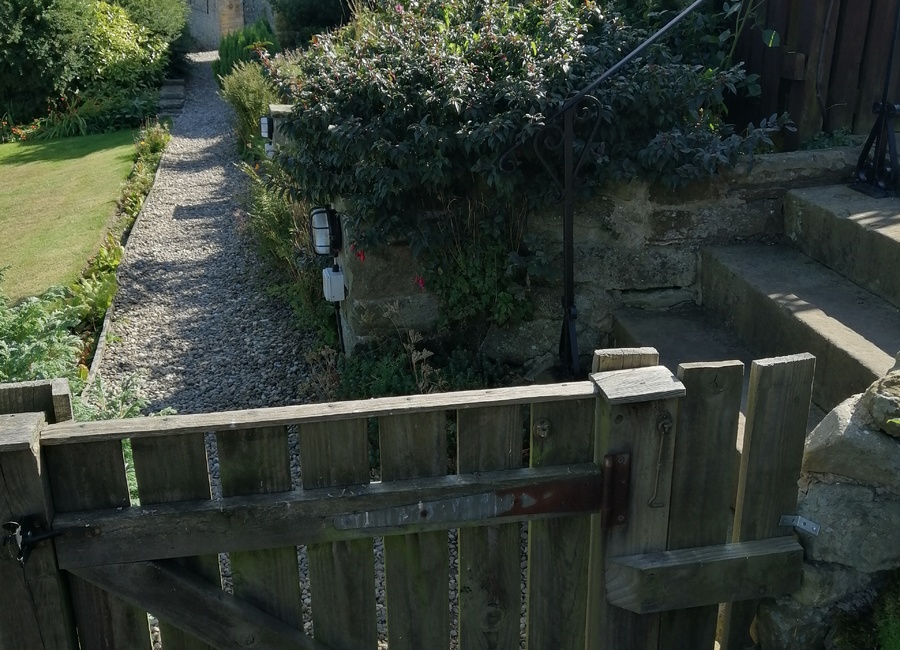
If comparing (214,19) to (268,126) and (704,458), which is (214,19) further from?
(704,458)

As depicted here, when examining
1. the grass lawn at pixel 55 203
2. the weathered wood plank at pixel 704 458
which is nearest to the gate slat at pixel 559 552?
the weathered wood plank at pixel 704 458

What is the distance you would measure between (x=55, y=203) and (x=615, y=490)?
363 inches

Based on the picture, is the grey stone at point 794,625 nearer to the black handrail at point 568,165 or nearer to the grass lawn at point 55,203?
the black handrail at point 568,165

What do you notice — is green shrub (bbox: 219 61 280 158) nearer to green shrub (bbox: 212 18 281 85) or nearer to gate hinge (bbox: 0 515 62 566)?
green shrub (bbox: 212 18 281 85)

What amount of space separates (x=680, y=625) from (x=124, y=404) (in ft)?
10.8

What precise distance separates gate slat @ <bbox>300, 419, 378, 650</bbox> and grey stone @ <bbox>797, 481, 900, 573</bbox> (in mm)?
1189

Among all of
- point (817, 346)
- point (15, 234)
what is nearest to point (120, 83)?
point (15, 234)

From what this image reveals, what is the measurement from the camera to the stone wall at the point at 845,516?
2225 mm

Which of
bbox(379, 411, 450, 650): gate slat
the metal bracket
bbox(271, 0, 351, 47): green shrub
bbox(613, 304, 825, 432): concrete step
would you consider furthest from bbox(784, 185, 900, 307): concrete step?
bbox(271, 0, 351, 47): green shrub

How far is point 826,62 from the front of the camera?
171 inches

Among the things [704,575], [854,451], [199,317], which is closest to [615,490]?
[704,575]

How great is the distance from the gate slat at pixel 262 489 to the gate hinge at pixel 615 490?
2.54ft

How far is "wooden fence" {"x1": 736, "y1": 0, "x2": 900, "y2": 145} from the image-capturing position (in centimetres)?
430

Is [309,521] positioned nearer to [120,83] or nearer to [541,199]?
[541,199]
